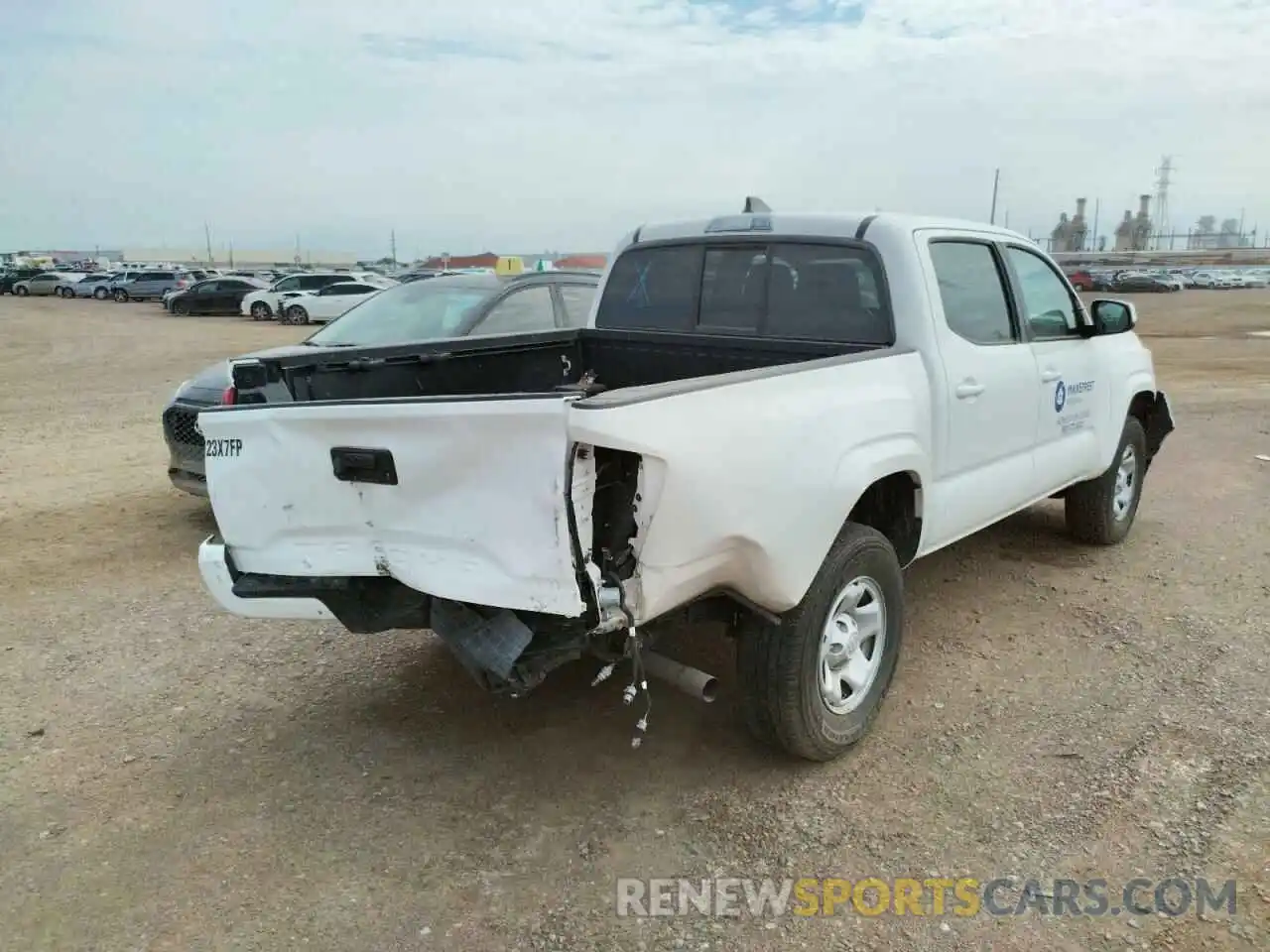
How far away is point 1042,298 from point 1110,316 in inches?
24.3

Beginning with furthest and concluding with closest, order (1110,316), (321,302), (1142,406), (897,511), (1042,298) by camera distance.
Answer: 1. (321,302)
2. (1142,406)
3. (1110,316)
4. (1042,298)
5. (897,511)

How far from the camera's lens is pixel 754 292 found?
Result: 457cm

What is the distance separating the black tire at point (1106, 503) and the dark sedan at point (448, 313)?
11.5ft

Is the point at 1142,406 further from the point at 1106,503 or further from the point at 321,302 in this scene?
the point at 321,302

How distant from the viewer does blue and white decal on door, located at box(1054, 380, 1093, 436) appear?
16.7 feet

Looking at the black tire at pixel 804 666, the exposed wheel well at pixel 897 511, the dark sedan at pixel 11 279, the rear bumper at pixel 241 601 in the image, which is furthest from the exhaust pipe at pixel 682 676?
the dark sedan at pixel 11 279

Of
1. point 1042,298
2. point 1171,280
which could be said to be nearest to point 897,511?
point 1042,298

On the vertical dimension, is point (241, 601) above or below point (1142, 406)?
below

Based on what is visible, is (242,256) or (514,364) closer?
(514,364)

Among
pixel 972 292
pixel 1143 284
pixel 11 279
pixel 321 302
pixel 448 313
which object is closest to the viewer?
pixel 972 292

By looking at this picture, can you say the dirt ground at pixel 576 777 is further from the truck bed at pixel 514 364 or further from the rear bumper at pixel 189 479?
the truck bed at pixel 514 364

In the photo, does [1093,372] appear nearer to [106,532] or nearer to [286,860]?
[286,860]

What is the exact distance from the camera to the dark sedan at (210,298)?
121ft

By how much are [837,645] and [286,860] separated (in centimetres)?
201
